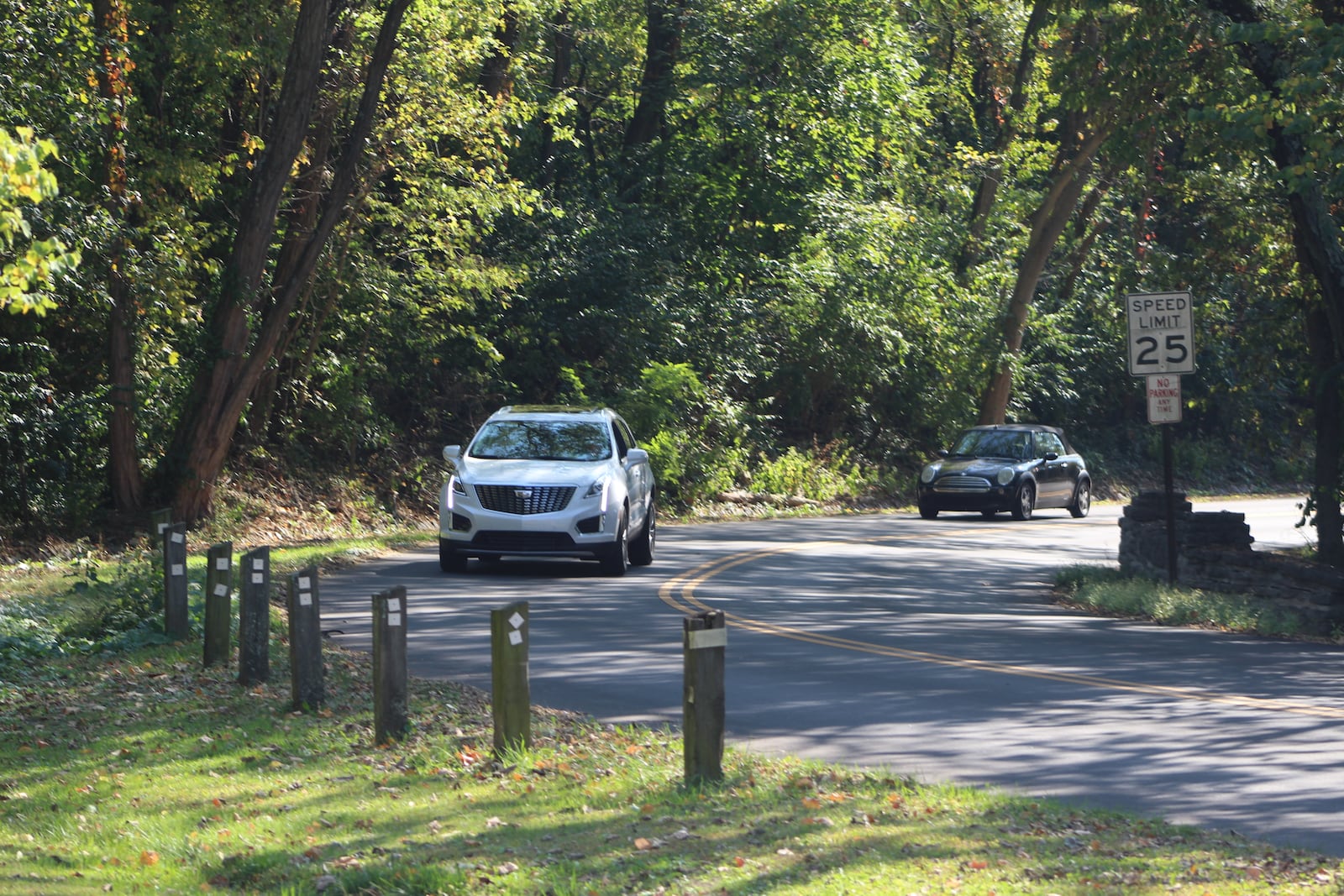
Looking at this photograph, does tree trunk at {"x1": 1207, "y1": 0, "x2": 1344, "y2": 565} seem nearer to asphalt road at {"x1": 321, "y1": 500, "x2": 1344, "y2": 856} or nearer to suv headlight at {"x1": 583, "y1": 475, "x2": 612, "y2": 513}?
asphalt road at {"x1": 321, "y1": 500, "x2": 1344, "y2": 856}

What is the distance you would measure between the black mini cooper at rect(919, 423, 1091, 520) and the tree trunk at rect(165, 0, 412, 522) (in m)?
13.1

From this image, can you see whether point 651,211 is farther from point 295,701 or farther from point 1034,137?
point 295,701

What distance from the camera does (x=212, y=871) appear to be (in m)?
7.42

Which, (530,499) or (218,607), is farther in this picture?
(530,499)

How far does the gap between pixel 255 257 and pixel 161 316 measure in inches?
72.6

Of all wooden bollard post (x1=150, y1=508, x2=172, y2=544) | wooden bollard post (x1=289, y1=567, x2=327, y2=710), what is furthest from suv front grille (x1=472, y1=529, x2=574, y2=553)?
wooden bollard post (x1=289, y1=567, x2=327, y2=710)

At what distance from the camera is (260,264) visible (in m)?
23.6

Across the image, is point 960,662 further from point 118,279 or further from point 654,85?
point 654,85

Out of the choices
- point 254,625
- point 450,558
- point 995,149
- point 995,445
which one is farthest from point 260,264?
point 995,149

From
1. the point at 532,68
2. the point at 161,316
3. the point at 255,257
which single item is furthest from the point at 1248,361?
the point at 532,68

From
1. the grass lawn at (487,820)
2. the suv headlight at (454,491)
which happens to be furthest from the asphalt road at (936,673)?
the suv headlight at (454,491)

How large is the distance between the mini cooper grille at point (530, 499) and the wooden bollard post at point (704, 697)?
1043 cm

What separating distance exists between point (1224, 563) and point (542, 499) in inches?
304

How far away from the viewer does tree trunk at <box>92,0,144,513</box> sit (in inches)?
844
